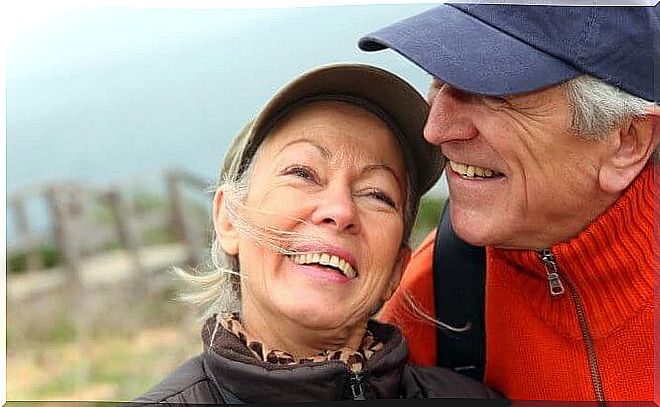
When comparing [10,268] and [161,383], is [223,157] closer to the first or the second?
[161,383]

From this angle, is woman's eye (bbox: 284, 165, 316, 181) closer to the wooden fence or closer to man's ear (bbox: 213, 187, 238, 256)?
man's ear (bbox: 213, 187, 238, 256)

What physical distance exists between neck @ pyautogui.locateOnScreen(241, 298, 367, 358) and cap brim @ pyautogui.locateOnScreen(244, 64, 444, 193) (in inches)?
7.7

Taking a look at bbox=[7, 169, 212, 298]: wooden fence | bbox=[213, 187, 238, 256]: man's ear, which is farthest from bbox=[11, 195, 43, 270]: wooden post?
bbox=[213, 187, 238, 256]: man's ear

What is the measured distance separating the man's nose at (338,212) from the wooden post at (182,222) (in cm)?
35

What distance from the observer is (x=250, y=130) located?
1.07m

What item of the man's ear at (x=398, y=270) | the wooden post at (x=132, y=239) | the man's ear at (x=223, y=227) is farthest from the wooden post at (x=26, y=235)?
the man's ear at (x=398, y=270)

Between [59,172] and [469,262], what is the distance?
0.59m

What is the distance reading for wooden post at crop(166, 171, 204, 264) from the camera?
136cm

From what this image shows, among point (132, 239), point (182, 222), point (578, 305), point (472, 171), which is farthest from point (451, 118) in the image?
point (132, 239)

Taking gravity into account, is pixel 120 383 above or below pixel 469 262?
below

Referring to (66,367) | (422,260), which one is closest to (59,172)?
(66,367)

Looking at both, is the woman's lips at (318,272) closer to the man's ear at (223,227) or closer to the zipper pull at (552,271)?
the man's ear at (223,227)

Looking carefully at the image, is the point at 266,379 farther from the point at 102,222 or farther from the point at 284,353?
the point at 102,222

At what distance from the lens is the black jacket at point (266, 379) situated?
988mm
